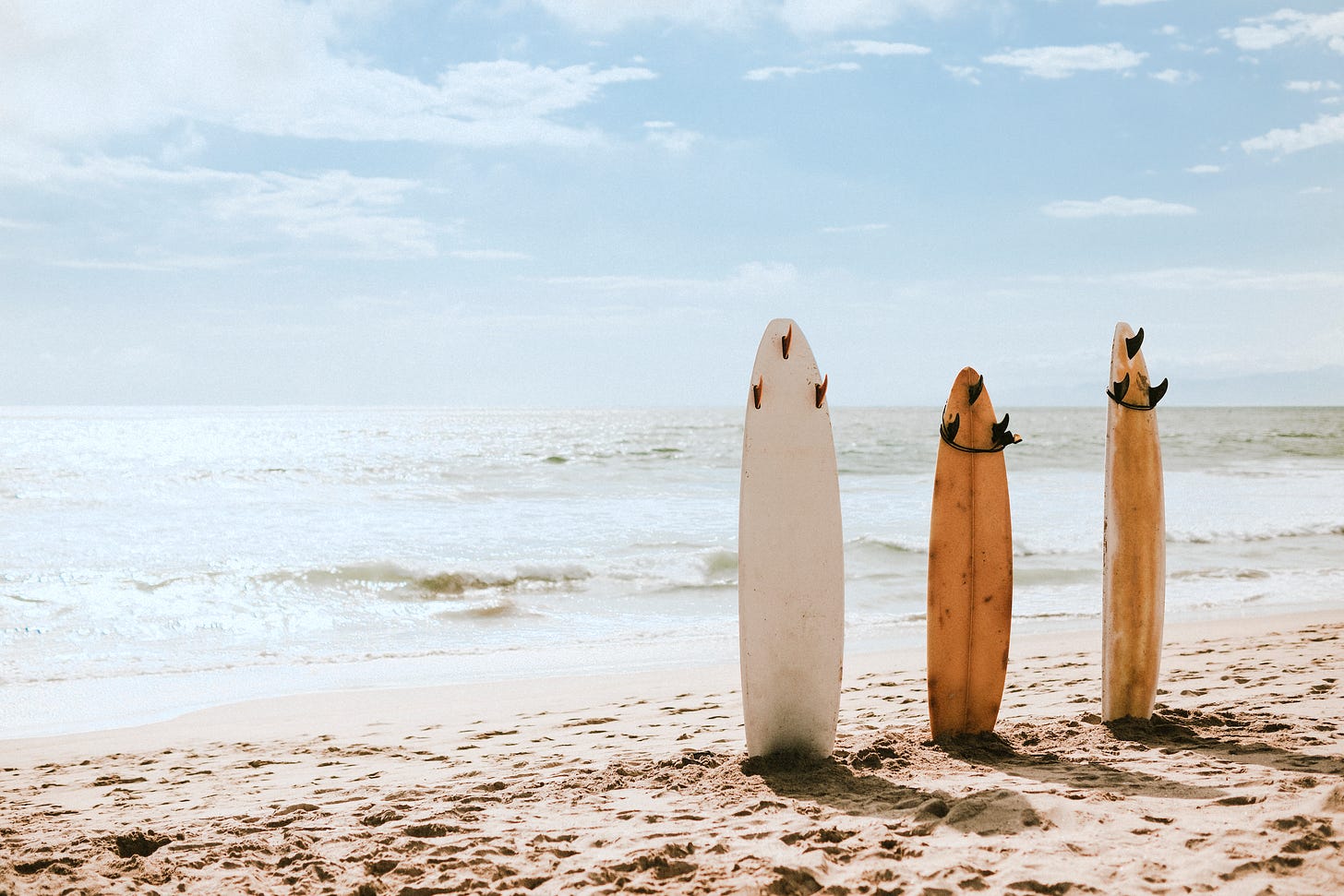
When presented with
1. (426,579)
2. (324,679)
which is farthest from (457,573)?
(324,679)

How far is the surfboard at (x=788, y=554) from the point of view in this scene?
383 centimetres

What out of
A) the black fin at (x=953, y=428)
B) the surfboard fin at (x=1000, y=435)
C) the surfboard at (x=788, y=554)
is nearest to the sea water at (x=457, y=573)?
the surfboard at (x=788, y=554)

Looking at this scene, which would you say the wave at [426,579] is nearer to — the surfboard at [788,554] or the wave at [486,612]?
the wave at [486,612]

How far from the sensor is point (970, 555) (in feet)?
13.6

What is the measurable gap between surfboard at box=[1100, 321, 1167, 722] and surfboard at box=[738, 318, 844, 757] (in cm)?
136

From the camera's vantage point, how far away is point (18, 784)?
4.45 meters

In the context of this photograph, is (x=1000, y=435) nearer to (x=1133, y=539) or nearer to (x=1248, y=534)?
(x=1133, y=539)

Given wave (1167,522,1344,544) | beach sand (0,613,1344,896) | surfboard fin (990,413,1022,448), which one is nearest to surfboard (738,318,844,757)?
beach sand (0,613,1344,896)

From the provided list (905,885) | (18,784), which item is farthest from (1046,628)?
(18,784)

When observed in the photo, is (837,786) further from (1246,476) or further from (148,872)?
(1246,476)

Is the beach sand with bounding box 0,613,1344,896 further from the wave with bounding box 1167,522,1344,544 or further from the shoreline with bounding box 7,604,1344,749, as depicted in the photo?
the wave with bounding box 1167,522,1344,544

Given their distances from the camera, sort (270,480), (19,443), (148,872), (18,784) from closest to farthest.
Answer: (148,872), (18,784), (270,480), (19,443)

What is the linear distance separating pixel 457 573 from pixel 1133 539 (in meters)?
8.30

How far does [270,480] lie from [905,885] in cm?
2475
